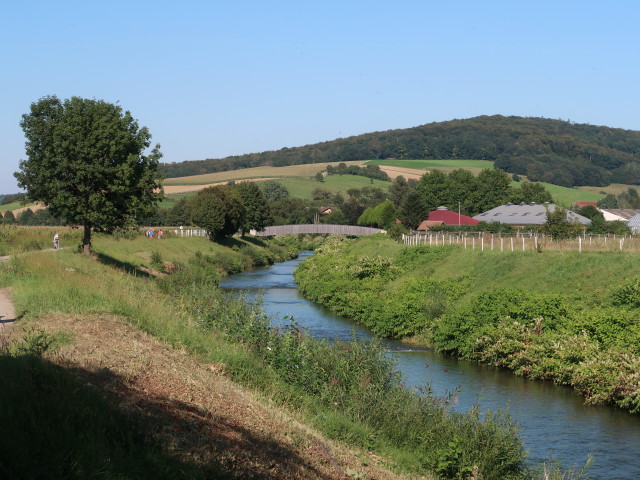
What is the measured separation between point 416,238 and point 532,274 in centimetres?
3230

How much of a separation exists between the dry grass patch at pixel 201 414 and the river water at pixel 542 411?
5.76 m

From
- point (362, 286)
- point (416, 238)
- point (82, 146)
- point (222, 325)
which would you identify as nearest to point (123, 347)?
point (222, 325)

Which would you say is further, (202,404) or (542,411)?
(542,411)

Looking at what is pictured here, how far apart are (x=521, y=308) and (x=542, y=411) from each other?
26.7ft

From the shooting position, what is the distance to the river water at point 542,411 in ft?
58.7

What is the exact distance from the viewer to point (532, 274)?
129 feet

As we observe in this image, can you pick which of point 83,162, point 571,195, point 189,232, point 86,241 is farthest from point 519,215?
point 83,162

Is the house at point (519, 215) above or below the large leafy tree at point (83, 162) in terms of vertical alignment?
below

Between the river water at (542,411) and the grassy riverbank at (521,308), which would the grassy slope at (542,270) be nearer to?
the grassy riverbank at (521,308)

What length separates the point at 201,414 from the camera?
11.8 m

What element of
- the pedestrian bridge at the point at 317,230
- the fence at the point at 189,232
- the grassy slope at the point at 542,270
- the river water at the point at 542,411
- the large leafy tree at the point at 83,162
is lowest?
the pedestrian bridge at the point at 317,230

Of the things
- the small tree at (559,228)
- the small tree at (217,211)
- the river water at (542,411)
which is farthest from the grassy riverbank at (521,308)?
the small tree at (217,211)

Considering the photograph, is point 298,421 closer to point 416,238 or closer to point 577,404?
point 577,404

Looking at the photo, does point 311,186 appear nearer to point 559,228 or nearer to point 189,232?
point 189,232
